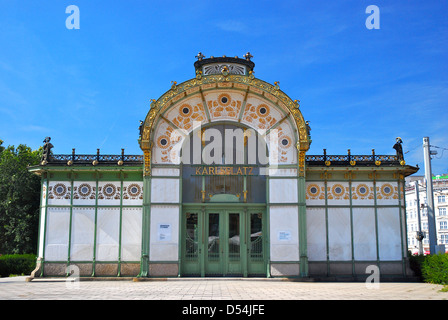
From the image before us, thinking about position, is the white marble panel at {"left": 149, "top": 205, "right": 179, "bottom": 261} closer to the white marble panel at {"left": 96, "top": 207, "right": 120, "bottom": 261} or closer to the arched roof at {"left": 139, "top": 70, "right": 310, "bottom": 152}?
the white marble panel at {"left": 96, "top": 207, "right": 120, "bottom": 261}

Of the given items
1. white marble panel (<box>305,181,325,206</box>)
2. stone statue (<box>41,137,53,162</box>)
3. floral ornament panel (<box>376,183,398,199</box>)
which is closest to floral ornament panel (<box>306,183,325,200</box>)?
white marble panel (<box>305,181,325,206</box>)

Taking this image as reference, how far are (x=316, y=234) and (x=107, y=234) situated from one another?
9170 millimetres

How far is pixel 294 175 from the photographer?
19.6 meters

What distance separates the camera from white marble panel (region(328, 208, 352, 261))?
20.0 meters

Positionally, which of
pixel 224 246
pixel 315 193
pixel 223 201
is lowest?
pixel 224 246

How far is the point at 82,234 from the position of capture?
20.0 meters

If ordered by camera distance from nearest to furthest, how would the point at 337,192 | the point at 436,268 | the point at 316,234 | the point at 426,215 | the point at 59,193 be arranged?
the point at 436,268, the point at 316,234, the point at 59,193, the point at 337,192, the point at 426,215

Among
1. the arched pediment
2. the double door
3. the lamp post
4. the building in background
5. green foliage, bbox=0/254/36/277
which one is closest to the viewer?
the double door

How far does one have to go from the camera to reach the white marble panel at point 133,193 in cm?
2023

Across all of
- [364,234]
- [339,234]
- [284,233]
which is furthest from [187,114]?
[364,234]

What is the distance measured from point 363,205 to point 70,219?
1296cm

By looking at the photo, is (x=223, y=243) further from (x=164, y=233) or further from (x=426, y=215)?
(x=426, y=215)

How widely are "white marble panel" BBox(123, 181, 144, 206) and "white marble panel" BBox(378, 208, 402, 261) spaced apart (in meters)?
10.7

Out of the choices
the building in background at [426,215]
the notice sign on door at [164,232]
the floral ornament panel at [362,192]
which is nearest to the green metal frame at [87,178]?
the notice sign on door at [164,232]
